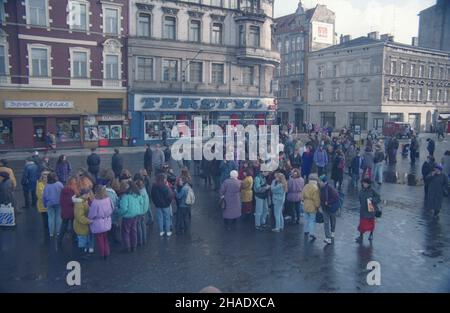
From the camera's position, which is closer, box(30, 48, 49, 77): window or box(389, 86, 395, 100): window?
box(30, 48, 49, 77): window

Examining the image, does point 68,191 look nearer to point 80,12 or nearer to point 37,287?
point 37,287

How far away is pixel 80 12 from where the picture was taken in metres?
30.2

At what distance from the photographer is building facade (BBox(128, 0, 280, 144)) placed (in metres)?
33.4

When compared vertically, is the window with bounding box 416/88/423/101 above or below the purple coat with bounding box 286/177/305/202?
above

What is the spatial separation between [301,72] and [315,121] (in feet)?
27.0

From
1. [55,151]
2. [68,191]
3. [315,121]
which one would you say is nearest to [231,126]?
[55,151]

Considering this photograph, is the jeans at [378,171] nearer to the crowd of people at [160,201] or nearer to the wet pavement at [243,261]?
the crowd of people at [160,201]

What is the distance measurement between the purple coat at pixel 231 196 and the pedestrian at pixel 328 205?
2340 millimetres

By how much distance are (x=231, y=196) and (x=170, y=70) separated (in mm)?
26760

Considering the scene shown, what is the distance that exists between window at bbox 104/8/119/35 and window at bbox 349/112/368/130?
35.1 m

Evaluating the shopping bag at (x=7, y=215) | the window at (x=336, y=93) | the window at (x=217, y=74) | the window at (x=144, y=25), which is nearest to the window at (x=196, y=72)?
the window at (x=217, y=74)

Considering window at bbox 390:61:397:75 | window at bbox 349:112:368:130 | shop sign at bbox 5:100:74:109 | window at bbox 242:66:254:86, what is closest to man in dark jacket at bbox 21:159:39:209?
shop sign at bbox 5:100:74:109

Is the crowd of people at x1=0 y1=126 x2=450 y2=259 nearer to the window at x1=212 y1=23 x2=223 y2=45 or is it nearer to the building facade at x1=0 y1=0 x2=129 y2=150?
the building facade at x1=0 y1=0 x2=129 y2=150

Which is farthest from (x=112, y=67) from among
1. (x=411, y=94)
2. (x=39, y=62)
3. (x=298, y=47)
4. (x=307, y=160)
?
(x=411, y=94)
